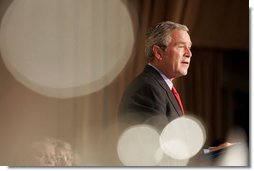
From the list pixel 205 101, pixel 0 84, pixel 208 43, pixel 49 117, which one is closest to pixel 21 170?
pixel 49 117

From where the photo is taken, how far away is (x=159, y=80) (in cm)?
185

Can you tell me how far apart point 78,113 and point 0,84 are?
0.36 m

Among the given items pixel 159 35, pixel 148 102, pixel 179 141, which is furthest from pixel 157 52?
pixel 179 141

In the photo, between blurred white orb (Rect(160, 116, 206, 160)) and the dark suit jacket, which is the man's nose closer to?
the dark suit jacket

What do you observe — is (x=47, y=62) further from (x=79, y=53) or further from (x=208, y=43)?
(x=208, y=43)

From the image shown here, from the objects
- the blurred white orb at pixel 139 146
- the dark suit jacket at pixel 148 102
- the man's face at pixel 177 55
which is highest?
the man's face at pixel 177 55

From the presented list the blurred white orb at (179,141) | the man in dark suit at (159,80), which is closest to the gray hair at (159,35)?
the man in dark suit at (159,80)

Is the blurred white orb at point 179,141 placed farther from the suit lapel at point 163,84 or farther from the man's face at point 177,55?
the man's face at point 177,55

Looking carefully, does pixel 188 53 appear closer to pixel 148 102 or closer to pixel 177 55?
pixel 177 55

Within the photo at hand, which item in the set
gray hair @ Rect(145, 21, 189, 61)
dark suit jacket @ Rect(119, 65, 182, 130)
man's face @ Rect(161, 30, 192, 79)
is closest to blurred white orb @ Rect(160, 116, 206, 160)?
dark suit jacket @ Rect(119, 65, 182, 130)

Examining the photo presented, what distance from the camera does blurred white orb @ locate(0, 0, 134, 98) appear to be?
1.88 metres

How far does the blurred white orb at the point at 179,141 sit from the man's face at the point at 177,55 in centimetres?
21

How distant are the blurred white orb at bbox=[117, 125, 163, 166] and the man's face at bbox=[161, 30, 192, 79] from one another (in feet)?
0.86

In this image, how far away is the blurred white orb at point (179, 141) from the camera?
1.83 m
